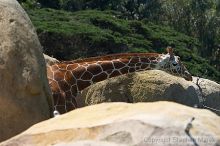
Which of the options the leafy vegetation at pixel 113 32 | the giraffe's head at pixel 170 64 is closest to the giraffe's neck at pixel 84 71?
the giraffe's head at pixel 170 64

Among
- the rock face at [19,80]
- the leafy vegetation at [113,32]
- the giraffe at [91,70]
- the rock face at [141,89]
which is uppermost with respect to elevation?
the rock face at [19,80]

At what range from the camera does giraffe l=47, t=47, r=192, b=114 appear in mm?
11078

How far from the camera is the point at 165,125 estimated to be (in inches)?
173

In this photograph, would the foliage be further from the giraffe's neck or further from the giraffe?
the giraffe's neck

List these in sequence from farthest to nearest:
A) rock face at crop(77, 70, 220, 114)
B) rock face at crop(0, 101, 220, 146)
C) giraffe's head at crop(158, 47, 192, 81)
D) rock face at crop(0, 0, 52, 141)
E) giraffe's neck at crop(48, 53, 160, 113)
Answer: giraffe's head at crop(158, 47, 192, 81) → rock face at crop(77, 70, 220, 114) → giraffe's neck at crop(48, 53, 160, 113) → rock face at crop(0, 0, 52, 141) → rock face at crop(0, 101, 220, 146)

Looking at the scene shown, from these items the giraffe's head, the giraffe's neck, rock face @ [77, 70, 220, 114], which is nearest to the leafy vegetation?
the giraffe's head

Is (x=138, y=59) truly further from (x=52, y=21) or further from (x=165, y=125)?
(x=52, y=21)

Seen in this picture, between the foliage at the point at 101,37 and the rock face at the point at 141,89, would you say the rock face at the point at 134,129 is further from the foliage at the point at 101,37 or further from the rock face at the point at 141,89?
the foliage at the point at 101,37

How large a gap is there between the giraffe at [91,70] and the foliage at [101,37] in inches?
589

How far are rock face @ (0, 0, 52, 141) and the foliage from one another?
20789 millimetres

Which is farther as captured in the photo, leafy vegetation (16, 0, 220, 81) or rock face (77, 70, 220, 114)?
leafy vegetation (16, 0, 220, 81)

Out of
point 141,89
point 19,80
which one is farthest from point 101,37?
point 19,80

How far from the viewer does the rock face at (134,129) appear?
4.33 meters

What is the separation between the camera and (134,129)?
14.5ft
